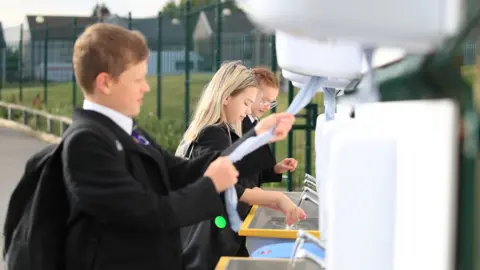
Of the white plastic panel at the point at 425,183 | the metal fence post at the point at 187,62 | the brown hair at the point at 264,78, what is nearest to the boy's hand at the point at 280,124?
the white plastic panel at the point at 425,183

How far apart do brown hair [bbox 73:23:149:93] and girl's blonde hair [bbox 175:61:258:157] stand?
3.62 feet

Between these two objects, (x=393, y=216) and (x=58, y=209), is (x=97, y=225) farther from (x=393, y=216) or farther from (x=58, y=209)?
(x=393, y=216)

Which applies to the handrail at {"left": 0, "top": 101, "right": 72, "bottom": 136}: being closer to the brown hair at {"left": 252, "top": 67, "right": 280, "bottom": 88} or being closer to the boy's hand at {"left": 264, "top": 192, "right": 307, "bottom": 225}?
the brown hair at {"left": 252, "top": 67, "right": 280, "bottom": 88}

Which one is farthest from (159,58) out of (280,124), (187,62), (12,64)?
(280,124)

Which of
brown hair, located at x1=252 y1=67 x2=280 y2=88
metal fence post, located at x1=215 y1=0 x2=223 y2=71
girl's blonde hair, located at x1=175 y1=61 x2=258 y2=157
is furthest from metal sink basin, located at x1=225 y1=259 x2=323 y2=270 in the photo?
metal fence post, located at x1=215 y1=0 x2=223 y2=71

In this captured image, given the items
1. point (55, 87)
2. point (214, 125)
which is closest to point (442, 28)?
point (214, 125)

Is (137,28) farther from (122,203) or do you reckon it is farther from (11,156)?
(122,203)

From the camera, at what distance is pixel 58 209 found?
168 centimetres

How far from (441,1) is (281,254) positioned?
5.54ft

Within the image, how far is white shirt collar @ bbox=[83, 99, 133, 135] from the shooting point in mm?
1732

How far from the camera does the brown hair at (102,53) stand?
1701 millimetres

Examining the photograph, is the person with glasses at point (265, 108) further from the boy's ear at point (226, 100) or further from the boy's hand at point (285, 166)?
the boy's ear at point (226, 100)

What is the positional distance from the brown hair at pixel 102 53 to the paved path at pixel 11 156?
4.93 metres

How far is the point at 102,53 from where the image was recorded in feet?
5.58
